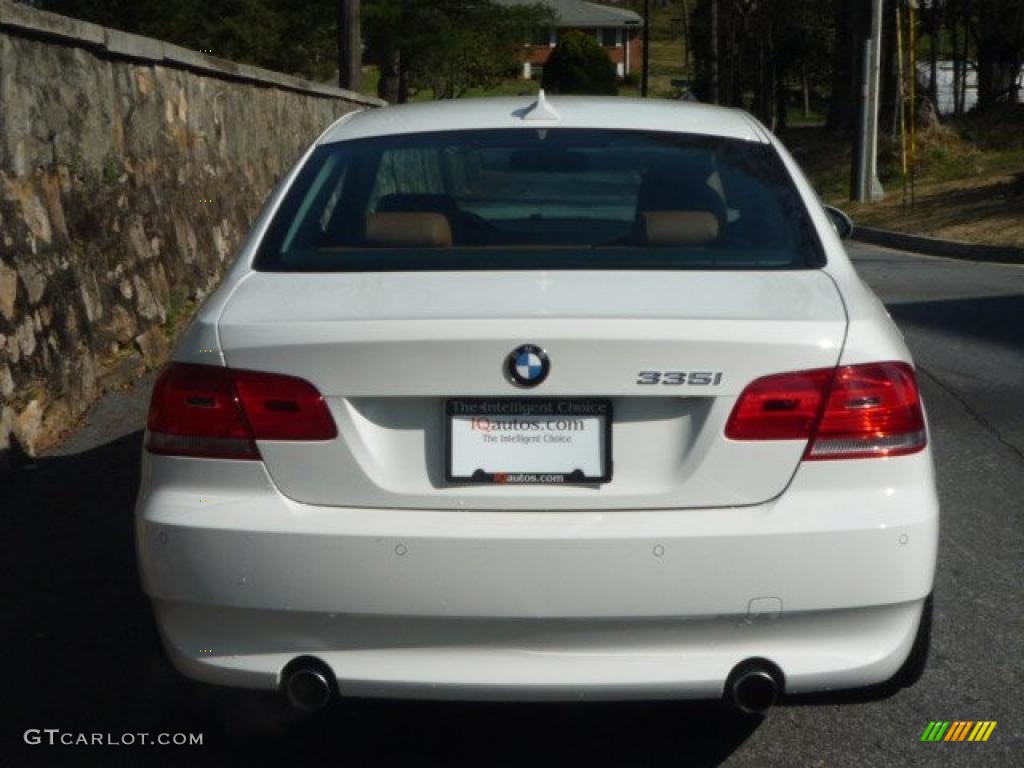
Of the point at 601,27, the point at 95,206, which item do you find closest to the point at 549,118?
the point at 95,206

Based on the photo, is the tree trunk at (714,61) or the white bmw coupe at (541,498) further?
the tree trunk at (714,61)

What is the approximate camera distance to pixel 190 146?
11.8 metres

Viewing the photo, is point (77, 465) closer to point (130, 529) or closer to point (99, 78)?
point (130, 529)

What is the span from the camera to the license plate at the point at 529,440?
3.52 metres

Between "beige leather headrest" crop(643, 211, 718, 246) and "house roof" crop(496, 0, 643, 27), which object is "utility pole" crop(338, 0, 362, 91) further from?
"house roof" crop(496, 0, 643, 27)

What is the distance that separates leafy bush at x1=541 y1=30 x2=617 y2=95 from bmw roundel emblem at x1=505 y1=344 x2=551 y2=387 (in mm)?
76009

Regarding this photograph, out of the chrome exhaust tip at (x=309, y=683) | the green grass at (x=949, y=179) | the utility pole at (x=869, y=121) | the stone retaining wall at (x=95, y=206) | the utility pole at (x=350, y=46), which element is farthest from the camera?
the utility pole at (x=350, y=46)

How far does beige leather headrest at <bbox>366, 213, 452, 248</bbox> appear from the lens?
435 cm

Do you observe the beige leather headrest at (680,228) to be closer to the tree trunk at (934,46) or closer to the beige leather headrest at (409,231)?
the beige leather headrest at (409,231)

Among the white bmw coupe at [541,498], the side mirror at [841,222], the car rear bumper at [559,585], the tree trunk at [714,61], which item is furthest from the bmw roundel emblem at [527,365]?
the tree trunk at [714,61]

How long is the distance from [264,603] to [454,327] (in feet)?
2.29

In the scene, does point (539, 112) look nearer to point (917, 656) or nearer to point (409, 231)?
point (409, 231)

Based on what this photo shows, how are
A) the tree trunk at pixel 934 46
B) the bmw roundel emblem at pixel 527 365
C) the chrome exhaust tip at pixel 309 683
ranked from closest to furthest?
the bmw roundel emblem at pixel 527 365, the chrome exhaust tip at pixel 309 683, the tree trunk at pixel 934 46

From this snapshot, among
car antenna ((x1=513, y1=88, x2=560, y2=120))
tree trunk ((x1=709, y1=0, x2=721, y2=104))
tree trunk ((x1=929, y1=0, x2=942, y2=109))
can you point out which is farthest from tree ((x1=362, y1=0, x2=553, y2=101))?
car antenna ((x1=513, y1=88, x2=560, y2=120))
